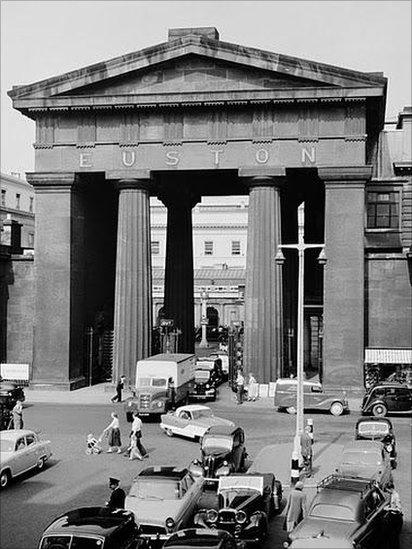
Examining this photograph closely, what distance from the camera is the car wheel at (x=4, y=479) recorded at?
72.1 ft

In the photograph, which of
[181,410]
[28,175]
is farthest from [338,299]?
[28,175]

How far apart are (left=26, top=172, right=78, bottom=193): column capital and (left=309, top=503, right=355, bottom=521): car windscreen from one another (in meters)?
32.5

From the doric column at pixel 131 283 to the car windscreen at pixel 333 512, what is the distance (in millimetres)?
29276

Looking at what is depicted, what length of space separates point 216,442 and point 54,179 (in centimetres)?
2629

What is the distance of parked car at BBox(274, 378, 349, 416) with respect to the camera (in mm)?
36531

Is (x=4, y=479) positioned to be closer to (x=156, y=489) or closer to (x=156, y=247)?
(x=156, y=489)

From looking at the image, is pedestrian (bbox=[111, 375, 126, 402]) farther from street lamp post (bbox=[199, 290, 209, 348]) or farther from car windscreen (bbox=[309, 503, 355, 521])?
street lamp post (bbox=[199, 290, 209, 348])

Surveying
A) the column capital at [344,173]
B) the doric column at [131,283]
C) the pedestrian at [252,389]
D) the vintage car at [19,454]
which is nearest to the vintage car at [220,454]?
the vintage car at [19,454]

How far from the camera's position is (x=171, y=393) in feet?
115

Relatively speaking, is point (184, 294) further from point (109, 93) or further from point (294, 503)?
point (294, 503)

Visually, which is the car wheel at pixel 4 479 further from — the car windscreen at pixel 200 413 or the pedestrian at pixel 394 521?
the pedestrian at pixel 394 521

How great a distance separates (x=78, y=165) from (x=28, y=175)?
3.00m

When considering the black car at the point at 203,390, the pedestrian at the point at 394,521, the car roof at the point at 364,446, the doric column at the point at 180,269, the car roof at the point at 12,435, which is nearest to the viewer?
the pedestrian at the point at 394,521

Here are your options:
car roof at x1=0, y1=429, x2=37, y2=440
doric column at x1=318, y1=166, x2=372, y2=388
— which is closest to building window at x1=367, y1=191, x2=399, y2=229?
doric column at x1=318, y1=166, x2=372, y2=388
